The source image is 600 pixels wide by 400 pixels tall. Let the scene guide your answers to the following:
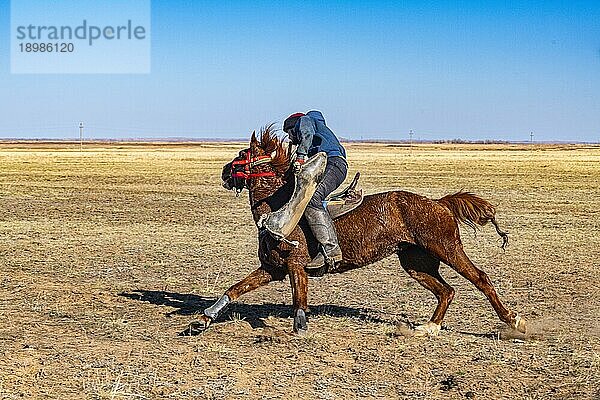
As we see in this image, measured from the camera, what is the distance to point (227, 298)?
834 centimetres

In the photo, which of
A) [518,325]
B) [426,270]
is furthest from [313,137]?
[518,325]

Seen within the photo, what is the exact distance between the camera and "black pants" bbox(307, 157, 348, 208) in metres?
8.31

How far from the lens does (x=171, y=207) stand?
2430cm

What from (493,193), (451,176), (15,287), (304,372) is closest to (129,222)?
(15,287)

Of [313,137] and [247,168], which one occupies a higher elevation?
[313,137]

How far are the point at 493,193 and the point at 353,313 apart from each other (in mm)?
22323

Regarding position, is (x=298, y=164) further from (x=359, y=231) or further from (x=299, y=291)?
(x=299, y=291)

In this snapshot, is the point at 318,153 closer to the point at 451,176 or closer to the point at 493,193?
the point at 493,193

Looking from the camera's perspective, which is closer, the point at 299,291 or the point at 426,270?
the point at 299,291

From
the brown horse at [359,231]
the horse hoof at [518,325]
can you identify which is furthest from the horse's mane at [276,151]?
the horse hoof at [518,325]

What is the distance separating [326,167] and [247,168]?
853 millimetres

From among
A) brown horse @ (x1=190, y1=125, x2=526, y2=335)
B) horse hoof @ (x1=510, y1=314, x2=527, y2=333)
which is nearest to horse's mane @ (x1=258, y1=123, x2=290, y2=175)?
brown horse @ (x1=190, y1=125, x2=526, y2=335)

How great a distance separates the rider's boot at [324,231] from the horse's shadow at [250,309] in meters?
1.27

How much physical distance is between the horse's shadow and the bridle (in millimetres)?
1736
